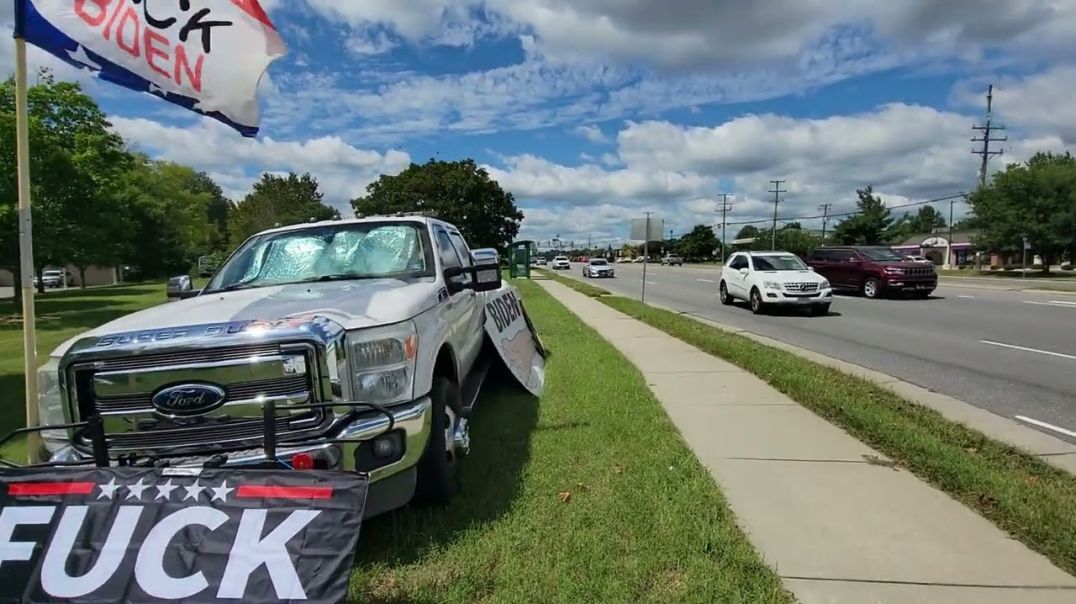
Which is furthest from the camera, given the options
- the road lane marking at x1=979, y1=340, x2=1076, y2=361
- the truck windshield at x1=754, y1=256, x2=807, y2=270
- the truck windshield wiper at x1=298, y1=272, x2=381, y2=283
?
the truck windshield at x1=754, y1=256, x2=807, y2=270

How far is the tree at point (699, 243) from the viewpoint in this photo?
141 meters

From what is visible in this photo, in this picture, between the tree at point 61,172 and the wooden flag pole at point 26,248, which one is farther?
the tree at point 61,172

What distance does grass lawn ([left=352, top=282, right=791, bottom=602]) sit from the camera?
329 cm

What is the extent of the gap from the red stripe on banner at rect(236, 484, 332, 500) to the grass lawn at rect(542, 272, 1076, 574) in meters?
3.61

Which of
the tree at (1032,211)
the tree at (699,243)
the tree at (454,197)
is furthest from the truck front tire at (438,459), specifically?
the tree at (699,243)

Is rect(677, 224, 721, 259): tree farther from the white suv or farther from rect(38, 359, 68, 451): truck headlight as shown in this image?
rect(38, 359, 68, 451): truck headlight

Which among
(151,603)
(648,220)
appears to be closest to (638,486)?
(151,603)

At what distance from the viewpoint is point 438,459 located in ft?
13.4

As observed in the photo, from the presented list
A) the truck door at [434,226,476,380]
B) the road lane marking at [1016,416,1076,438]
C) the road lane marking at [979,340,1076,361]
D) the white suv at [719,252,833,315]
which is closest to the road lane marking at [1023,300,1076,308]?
the white suv at [719,252,833,315]

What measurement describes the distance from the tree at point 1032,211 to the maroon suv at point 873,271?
3283cm

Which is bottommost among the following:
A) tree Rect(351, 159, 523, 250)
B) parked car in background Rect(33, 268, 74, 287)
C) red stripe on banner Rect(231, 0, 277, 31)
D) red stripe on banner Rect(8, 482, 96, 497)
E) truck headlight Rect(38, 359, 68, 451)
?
parked car in background Rect(33, 268, 74, 287)

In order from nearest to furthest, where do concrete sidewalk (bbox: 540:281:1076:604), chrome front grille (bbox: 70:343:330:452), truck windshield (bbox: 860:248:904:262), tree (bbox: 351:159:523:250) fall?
chrome front grille (bbox: 70:343:330:452) → concrete sidewalk (bbox: 540:281:1076:604) → truck windshield (bbox: 860:248:904:262) → tree (bbox: 351:159:523:250)

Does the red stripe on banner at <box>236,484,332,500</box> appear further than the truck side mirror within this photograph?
No

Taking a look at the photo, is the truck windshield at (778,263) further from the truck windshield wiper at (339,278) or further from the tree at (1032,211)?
the tree at (1032,211)
